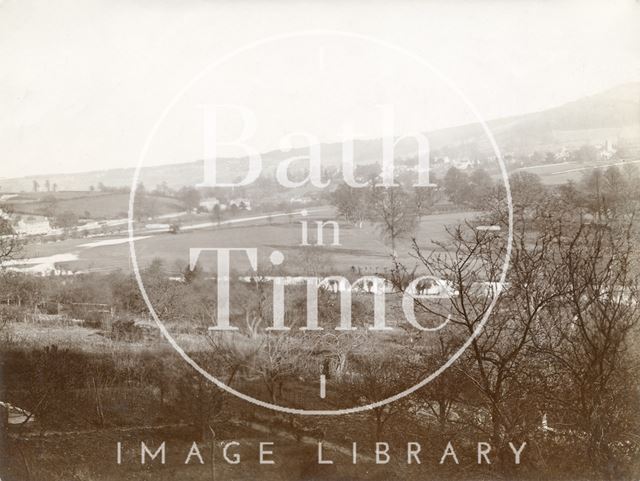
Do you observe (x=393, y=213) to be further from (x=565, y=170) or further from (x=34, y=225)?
(x=34, y=225)

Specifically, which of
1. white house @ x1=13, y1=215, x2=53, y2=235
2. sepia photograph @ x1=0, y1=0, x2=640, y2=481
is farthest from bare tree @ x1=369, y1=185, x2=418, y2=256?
white house @ x1=13, y1=215, x2=53, y2=235

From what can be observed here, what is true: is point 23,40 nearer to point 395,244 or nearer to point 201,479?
point 395,244

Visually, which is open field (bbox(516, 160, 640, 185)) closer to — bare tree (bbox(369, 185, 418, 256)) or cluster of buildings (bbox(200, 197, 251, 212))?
bare tree (bbox(369, 185, 418, 256))

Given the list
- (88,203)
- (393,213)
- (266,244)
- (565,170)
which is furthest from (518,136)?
(88,203)

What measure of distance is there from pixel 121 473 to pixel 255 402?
Result: 0.97 meters

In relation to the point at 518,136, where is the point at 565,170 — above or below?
below

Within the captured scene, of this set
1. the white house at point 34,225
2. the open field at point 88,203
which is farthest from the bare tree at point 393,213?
the white house at point 34,225

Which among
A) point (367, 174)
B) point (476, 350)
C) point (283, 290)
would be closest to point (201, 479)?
point (283, 290)

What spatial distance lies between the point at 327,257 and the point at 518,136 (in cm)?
147

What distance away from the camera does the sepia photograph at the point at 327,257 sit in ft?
13.9

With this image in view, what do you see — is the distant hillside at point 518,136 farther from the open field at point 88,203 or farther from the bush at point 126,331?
the bush at point 126,331

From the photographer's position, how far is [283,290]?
4.35 m

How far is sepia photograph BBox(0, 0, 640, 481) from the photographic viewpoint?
423cm

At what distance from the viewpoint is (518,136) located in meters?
4.34
